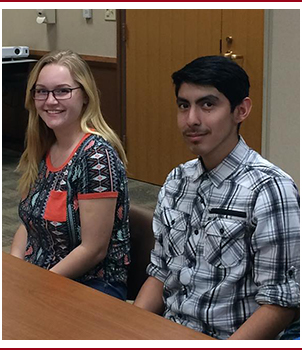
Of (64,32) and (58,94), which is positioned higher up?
(64,32)

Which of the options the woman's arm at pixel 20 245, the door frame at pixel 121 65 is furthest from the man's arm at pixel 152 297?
the door frame at pixel 121 65

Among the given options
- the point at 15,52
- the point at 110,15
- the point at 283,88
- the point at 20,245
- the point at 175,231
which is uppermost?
the point at 110,15

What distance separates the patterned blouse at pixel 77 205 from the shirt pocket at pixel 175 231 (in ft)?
1.10

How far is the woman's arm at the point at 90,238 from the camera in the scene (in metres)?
1.98

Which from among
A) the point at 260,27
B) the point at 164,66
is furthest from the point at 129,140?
the point at 260,27

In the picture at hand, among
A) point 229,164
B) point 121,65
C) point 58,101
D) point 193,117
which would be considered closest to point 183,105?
point 193,117

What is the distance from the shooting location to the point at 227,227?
61.6 inches

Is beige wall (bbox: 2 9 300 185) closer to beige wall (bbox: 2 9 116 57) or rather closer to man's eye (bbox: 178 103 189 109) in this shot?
beige wall (bbox: 2 9 116 57)

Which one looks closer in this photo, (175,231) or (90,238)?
(175,231)

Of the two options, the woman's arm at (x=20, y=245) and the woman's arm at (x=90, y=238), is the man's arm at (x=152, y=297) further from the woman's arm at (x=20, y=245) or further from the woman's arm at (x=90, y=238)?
the woman's arm at (x=20, y=245)

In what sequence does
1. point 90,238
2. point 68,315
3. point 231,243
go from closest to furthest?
point 68,315
point 231,243
point 90,238

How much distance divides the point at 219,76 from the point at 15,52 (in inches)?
195

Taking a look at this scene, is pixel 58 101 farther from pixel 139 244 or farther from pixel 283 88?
pixel 283 88

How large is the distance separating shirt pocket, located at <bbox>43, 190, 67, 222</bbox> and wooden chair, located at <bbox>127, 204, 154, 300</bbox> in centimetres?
20
